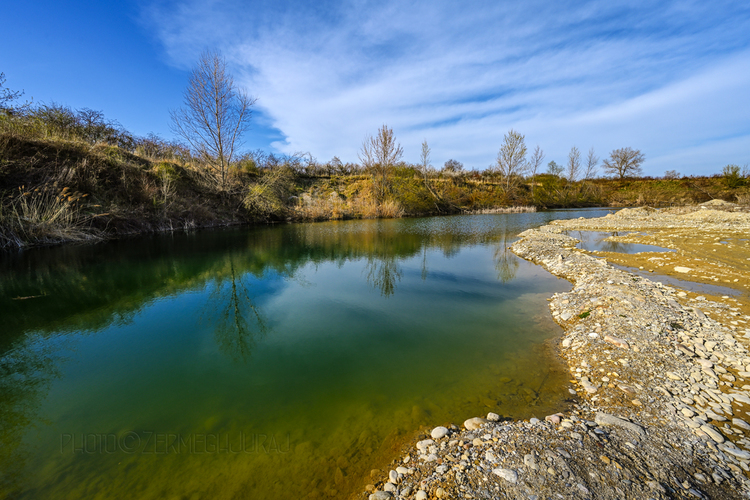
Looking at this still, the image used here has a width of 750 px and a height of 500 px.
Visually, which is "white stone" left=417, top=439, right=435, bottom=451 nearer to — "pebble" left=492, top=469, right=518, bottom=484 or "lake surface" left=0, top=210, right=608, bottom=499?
"lake surface" left=0, top=210, right=608, bottom=499

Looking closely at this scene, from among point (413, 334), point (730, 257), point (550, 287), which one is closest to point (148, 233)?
point (413, 334)

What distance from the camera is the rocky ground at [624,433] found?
6.15ft

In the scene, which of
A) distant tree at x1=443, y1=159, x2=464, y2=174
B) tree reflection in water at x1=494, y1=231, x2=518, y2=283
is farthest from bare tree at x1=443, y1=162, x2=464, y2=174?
tree reflection in water at x1=494, y1=231, x2=518, y2=283

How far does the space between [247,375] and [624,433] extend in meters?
3.81

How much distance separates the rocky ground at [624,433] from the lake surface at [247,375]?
32 centimetres

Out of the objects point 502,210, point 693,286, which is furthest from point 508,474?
point 502,210

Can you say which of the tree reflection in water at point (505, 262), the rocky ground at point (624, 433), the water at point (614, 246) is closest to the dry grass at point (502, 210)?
the water at point (614, 246)

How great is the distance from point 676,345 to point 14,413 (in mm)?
7478

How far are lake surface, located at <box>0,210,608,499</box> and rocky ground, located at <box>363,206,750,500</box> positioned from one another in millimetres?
317

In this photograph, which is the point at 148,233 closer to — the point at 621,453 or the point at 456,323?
the point at 456,323

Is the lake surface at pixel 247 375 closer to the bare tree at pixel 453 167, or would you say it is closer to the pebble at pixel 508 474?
the pebble at pixel 508 474

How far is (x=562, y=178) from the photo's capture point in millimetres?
45188

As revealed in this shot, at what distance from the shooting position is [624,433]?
231 centimetres

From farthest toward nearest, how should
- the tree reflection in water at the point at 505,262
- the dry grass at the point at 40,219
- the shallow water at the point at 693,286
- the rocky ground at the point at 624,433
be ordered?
the dry grass at the point at 40,219 → the tree reflection in water at the point at 505,262 → the shallow water at the point at 693,286 → the rocky ground at the point at 624,433
